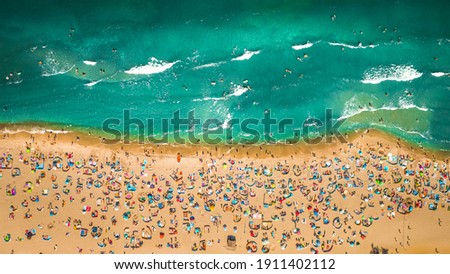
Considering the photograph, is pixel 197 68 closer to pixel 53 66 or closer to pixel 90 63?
pixel 90 63

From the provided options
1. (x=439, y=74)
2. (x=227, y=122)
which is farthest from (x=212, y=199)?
(x=439, y=74)

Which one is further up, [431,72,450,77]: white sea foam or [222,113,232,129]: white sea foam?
[431,72,450,77]: white sea foam

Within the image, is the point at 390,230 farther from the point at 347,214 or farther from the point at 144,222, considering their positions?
the point at 144,222

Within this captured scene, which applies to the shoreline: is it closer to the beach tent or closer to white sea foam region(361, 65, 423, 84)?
white sea foam region(361, 65, 423, 84)

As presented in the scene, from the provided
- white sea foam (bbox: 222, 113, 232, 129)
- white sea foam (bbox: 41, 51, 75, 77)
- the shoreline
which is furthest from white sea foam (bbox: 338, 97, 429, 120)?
white sea foam (bbox: 41, 51, 75, 77)

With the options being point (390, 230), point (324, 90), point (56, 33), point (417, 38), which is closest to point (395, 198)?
point (390, 230)
